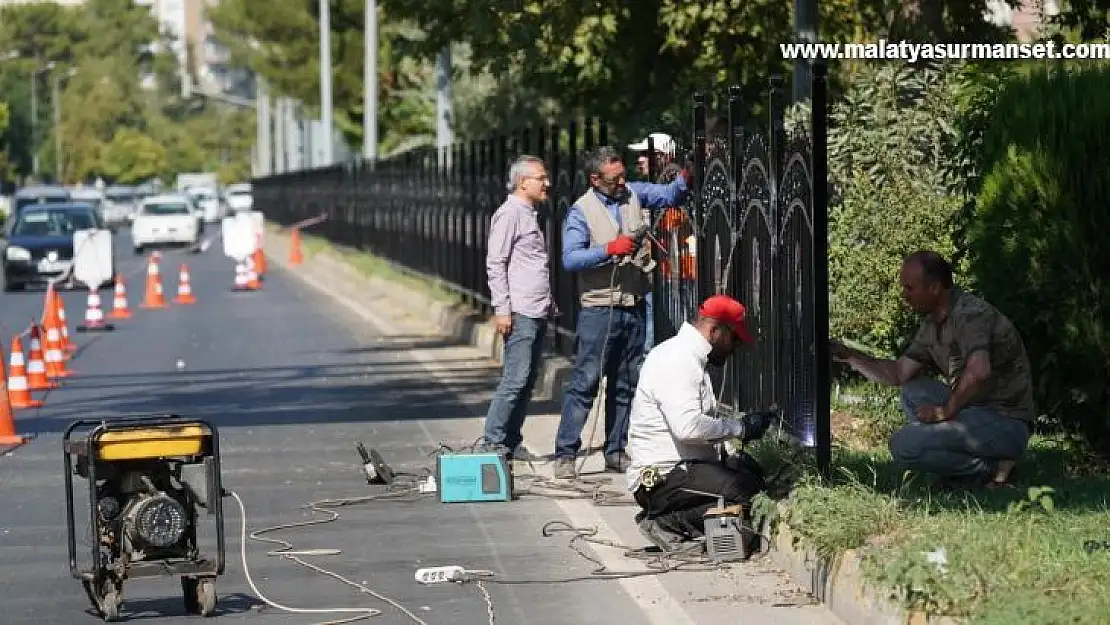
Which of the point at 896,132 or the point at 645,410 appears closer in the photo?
the point at 645,410

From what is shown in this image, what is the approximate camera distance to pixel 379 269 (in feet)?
129

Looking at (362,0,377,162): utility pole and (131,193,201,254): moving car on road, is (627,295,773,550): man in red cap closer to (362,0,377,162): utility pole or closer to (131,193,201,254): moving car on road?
(362,0,377,162): utility pole

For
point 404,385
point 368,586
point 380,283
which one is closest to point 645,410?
point 368,586

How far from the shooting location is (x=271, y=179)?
3740 inches

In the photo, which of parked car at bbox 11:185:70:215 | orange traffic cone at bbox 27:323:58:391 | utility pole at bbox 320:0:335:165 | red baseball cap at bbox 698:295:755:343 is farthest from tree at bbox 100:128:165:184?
red baseball cap at bbox 698:295:755:343

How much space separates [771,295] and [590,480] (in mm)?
1701

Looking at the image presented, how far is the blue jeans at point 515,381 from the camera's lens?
45.1ft

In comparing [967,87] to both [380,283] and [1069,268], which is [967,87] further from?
[380,283]

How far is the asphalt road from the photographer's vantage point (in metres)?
9.46

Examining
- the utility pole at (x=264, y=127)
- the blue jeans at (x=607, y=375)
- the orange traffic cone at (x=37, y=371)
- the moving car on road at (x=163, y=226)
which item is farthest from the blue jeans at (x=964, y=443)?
the utility pole at (x=264, y=127)

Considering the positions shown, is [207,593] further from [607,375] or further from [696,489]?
[607,375]

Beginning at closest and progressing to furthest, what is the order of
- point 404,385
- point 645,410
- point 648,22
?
1. point 645,410
2. point 404,385
3. point 648,22

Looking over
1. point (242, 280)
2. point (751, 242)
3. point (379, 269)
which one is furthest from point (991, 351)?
point (242, 280)

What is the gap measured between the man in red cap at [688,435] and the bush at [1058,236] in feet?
5.84
